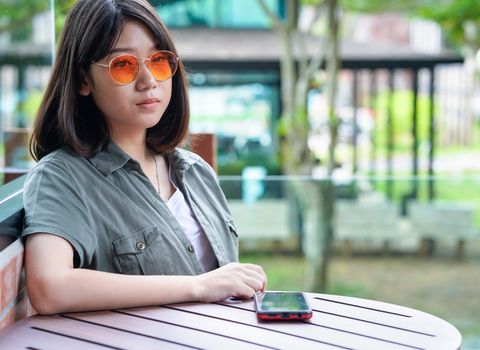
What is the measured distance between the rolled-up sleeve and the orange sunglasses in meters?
0.21

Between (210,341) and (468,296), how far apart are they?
12.5 feet

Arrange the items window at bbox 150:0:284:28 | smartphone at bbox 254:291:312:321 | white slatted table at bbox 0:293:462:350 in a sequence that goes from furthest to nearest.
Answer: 1. window at bbox 150:0:284:28
2. smartphone at bbox 254:291:312:321
3. white slatted table at bbox 0:293:462:350

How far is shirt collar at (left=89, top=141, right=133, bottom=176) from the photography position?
1666 millimetres

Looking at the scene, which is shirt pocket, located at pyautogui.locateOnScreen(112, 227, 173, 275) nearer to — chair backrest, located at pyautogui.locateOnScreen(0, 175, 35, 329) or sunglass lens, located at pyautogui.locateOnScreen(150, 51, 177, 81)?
chair backrest, located at pyautogui.locateOnScreen(0, 175, 35, 329)

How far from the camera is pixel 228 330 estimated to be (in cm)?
139

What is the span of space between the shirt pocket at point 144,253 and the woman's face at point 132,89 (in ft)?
0.77

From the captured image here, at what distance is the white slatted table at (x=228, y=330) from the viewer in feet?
4.35

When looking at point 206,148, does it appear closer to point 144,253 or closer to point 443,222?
point 144,253

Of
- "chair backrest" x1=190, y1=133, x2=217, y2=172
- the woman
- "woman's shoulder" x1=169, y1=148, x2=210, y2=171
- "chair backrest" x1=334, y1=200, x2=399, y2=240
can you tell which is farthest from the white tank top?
"chair backrest" x1=334, y1=200, x2=399, y2=240

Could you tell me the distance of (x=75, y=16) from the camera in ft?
5.45

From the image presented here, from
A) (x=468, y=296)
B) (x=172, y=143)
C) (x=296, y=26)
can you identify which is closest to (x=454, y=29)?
(x=296, y=26)

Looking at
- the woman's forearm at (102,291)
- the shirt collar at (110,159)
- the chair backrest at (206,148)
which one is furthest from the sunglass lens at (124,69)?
the chair backrest at (206,148)

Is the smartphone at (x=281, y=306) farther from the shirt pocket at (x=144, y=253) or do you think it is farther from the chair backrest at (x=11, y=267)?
the chair backrest at (x=11, y=267)

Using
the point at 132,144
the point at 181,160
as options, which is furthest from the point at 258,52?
the point at 132,144
